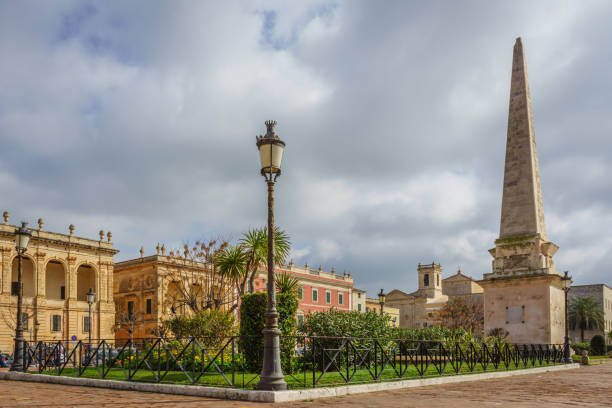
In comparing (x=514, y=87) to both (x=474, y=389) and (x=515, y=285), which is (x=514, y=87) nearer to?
(x=515, y=285)

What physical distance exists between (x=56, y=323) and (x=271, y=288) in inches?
1703

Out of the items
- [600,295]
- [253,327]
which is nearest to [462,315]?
[600,295]

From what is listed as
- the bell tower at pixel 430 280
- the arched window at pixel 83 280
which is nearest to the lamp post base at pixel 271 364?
the arched window at pixel 83 280

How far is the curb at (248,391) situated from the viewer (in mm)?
10289

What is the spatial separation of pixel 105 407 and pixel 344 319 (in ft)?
31.3

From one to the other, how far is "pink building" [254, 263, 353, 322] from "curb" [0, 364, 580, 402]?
42769 mm

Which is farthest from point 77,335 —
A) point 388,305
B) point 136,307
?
point 388,305

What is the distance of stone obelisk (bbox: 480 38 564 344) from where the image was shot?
73.5 feet

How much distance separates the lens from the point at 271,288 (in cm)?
1086

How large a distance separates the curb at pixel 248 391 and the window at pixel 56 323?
3347cm

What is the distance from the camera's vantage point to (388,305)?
99.9m

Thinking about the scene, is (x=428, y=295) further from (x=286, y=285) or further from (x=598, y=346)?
(x=286, y=285)

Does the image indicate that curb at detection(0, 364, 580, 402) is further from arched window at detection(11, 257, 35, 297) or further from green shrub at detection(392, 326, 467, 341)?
arched window at detection(11, 257, 35, 297)

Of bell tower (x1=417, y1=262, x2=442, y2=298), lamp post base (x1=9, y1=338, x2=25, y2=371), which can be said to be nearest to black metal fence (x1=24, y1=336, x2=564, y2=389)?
lamp post base (x1=9, y1=338, x2=25, y2=371)
